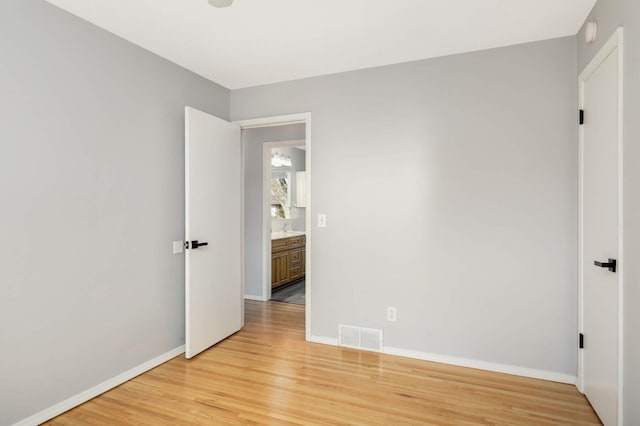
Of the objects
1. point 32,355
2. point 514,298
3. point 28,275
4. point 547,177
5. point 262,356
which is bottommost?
point 262,356

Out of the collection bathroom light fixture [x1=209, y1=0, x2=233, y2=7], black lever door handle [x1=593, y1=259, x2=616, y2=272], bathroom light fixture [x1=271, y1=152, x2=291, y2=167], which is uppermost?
bathroom light fixture [x1=209, y1=0, x2=233, y2=7]

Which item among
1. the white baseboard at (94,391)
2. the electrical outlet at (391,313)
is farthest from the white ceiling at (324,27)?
the white baseboard at (94,391)

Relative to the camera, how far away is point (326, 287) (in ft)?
10.8

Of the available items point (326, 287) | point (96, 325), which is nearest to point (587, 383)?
point (326, 287)

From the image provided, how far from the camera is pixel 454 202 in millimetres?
2840

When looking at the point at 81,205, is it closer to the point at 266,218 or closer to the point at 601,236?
the point at 266,218

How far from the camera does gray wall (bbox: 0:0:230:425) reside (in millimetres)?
1948

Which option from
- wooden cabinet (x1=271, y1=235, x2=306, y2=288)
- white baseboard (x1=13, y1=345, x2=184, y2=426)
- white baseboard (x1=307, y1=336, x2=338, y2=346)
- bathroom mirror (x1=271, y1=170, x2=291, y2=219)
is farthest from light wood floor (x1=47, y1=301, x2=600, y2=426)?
bathroom mirror (x1=271, y1=170, x2=291, y2=219)

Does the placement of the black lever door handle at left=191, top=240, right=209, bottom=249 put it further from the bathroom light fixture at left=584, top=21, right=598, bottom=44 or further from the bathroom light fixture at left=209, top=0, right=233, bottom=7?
the bathroom light fixture at left=584, top=21, right=598, bottom=44

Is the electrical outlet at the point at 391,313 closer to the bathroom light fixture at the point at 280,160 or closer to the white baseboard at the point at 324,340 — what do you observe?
the white baseboard at the point at 324,340

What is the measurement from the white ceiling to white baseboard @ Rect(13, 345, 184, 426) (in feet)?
8.35

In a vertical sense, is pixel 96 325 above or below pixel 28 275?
below

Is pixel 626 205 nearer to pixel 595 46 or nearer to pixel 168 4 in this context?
pixel 595 46

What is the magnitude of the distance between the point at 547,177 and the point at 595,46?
90 centimetres
